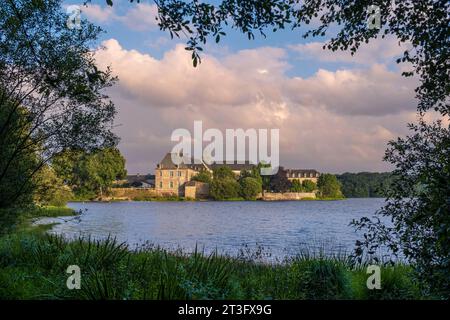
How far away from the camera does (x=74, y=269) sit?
920cm

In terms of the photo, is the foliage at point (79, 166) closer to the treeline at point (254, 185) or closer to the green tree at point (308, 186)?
the treeline at point (254, 185)

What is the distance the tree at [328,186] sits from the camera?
177250 millimetres

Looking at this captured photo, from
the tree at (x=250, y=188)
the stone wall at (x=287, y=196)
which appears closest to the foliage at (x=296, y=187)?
the stone wall at (x=287, y=196)

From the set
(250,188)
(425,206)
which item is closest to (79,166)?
(425,206)

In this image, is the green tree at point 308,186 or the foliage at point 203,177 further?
the green tree at point 308,186

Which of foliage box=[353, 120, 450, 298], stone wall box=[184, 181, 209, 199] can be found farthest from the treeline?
foliage box=[353, 120, 450, 298]

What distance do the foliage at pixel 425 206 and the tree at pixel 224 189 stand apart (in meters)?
148

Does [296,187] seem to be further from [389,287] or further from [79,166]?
[389,287]

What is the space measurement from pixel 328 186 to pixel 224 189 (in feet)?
152

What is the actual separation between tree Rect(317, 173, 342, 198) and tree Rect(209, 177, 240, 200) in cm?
3952

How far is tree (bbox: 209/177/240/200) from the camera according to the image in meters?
155

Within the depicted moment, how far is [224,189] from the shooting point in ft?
511
